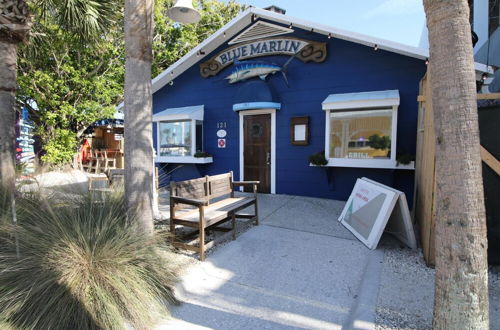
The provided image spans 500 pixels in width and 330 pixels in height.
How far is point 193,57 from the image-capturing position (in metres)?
8.45

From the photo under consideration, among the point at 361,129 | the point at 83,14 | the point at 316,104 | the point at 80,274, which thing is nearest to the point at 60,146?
the point at 83,14

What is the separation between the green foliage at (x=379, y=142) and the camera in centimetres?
607

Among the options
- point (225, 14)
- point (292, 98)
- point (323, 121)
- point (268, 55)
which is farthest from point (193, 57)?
point (225, 14)

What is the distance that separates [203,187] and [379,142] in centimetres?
404

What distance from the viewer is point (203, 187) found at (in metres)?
4.43

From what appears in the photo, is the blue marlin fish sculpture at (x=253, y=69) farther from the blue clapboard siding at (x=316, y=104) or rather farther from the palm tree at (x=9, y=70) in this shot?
the palm tree at (x=9, y=70)

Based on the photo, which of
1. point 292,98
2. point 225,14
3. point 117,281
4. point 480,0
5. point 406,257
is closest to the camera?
point 117,281

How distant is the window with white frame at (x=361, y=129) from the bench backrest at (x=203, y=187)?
2.78 m

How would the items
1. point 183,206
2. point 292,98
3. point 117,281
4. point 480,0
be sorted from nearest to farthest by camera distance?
point 117,281 < point 183,206 < point 480,0 < point 292,98

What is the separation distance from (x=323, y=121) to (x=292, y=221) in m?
2.81

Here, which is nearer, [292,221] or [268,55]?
[292,221]

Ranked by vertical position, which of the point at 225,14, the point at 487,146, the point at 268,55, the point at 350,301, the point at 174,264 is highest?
the point at 225,14

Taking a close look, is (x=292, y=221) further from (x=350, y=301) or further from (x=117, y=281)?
(x=117, y=281)

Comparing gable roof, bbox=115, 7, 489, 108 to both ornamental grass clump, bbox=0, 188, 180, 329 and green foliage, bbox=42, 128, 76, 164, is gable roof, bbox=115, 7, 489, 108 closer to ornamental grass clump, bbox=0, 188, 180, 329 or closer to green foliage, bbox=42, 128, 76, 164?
green foliage, bbox=42, 128, 76, 164
